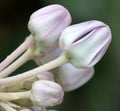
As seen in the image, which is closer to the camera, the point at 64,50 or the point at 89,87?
the point at 64,50

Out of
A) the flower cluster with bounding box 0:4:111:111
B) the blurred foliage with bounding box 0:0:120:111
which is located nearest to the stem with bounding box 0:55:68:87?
the flower cluster with bounding box 0:4:111:111

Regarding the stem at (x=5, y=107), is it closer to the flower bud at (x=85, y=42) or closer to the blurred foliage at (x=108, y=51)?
the flower bud at (x=85, y=42)

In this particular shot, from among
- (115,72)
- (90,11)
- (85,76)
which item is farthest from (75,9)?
(85,76)

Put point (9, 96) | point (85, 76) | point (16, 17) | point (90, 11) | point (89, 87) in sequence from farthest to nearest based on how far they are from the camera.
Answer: point (16, 17), point (89, 87), point (90, 11), point (85, 76), point (9, 96)

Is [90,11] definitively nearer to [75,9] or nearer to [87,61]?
[75,9]

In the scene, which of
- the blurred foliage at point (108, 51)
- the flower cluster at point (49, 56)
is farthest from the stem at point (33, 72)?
the blurred foliage at point (108, 51)

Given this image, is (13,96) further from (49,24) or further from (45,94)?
(49,24)

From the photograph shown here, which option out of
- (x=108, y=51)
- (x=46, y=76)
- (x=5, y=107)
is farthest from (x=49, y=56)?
(x=108, y=51)
